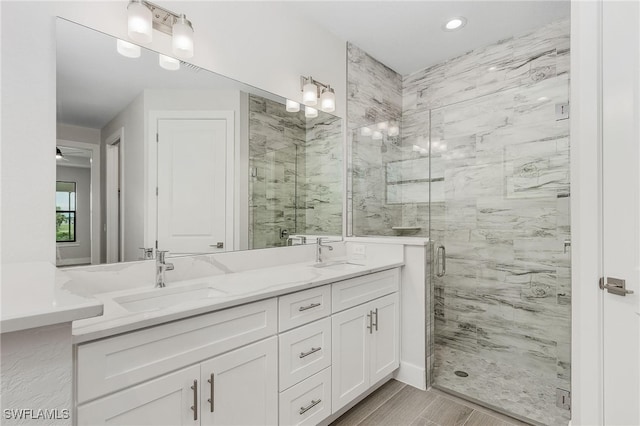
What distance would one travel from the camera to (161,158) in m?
1.71

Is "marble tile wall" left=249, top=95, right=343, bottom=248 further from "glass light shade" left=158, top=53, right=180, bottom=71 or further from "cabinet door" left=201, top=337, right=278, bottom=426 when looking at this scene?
"cabinet door" left=201, top=337, right=278, bottom=426

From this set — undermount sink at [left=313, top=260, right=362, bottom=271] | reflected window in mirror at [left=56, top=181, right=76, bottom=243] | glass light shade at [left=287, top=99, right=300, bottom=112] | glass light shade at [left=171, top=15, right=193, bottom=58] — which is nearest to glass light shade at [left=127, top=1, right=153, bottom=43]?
glass light shade at [left=171, top=15, right=193, bottom=58]

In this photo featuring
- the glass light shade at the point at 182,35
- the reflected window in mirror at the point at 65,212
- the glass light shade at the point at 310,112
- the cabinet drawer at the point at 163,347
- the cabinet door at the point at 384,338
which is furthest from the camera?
the glass light shade at the point at 310,112

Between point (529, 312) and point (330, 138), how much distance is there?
2.09 metres

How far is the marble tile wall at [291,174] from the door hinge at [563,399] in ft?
5.88

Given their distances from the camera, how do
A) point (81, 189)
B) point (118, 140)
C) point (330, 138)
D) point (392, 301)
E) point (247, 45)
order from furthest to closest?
point (330, 138)
point (392, 301)
point (247, 45)
point (118, 140)
point (81, 189)

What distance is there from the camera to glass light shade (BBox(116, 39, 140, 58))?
5.07 feet

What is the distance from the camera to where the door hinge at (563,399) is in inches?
75.0

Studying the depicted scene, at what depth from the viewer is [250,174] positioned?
81.7 inches

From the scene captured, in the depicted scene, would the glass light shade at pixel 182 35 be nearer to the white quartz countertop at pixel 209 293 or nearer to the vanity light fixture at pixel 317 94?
the vanity light fixture at pixel 317 94
